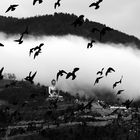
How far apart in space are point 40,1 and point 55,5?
2366 millimetres

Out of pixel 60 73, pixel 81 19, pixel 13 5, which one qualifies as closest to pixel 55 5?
pixel 81 19

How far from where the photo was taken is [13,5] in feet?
148

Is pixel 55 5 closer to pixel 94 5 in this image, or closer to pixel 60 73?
pixel 94 5

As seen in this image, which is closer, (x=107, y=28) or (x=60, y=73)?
(x=107, y=28)

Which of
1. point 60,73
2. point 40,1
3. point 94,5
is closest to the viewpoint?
point 40,1

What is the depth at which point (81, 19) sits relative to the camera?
4181cm

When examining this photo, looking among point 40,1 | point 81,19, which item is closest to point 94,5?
point 81,19

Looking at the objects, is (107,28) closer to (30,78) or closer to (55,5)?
(55,5)

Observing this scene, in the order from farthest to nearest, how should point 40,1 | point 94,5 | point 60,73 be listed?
point 60,73
point 94,5
point 40,1

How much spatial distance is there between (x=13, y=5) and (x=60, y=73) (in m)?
7.67

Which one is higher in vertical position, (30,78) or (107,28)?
(107,28)

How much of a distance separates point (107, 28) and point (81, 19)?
3.36 m

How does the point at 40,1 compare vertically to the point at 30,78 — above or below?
above

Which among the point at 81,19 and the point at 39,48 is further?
the point at 39,48
